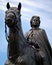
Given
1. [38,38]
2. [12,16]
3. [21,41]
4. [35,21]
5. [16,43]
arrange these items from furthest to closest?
[35,21] < [38,38] < [21,41] < [16,43] < [12,16]

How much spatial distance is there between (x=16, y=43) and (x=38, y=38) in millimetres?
2575

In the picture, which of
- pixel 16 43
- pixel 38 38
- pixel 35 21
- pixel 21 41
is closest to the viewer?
pixel 16 43

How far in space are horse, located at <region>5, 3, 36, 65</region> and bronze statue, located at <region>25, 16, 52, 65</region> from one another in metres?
1.17

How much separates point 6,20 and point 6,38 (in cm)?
89

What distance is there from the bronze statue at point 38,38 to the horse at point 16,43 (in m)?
1.17

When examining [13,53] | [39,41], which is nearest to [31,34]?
[39,41]

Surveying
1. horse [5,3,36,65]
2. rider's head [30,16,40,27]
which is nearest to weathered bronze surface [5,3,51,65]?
horse [5,3,36,65]

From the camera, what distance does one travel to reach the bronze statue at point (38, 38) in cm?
1754

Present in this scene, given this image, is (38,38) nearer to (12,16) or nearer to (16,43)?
(16,43)

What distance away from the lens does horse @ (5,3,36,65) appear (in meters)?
14.8

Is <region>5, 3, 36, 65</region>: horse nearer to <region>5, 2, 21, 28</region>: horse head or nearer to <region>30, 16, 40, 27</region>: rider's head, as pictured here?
<region>5, 2, 21, 28</region>: horse head

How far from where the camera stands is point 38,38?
17844 mm

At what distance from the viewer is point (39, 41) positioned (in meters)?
17.8

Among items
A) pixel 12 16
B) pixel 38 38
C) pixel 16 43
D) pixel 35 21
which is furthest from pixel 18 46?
pixel 35 21
